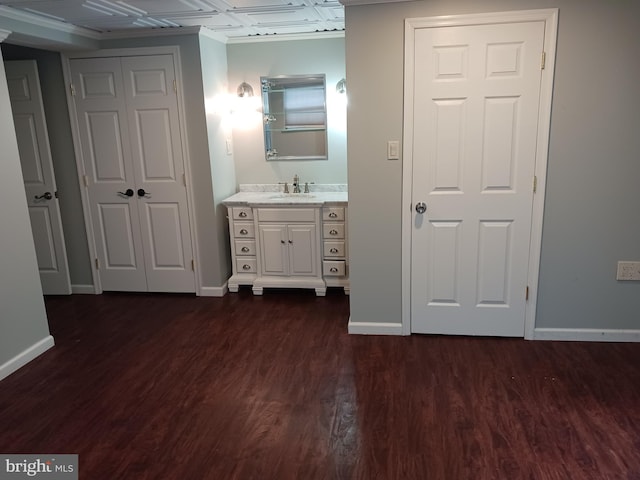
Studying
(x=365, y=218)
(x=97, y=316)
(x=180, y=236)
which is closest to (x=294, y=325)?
(x=365, y=218)

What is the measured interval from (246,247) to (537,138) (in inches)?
94.3

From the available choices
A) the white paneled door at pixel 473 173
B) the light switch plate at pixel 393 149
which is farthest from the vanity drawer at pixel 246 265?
the light switch plate at pixel 393 149

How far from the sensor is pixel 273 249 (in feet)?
13.4

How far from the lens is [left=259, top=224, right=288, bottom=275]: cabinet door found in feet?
13.3

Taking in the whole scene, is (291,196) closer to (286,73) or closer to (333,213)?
(333,213)

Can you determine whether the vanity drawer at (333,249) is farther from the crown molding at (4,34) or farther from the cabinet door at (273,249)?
the crown molding at (4,34)

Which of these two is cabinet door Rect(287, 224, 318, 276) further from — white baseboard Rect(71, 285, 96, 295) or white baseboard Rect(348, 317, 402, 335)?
white baseboard Rect(71, 285, 96, 295)

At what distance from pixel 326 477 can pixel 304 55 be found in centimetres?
334

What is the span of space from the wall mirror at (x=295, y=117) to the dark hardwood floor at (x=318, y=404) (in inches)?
62.5

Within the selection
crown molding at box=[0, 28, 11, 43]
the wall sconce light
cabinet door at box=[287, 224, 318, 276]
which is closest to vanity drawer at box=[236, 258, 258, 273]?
cabinet door at box=[287, 224, 318, 276]

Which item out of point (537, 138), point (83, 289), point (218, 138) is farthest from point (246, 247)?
point (537, 138)

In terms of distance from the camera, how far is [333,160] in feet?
14.1

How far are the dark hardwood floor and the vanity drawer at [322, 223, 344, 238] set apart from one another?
29.7 inches

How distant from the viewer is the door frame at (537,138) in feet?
8.82
